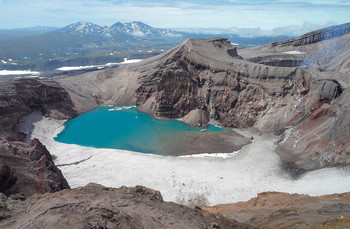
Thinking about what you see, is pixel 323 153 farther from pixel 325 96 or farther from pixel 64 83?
pixel 64 83

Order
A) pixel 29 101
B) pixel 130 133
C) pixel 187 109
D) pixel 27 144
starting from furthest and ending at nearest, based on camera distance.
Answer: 1. pixel 187 109
2. pixel 29 101
3. pixel 130 133
4. pixel 27 144

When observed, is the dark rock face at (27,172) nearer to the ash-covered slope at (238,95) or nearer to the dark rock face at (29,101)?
the dark rock face at (29,101)

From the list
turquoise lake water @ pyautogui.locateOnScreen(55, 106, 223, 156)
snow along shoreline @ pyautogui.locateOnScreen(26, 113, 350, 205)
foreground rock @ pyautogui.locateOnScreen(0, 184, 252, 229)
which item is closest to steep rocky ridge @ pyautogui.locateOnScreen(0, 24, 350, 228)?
foreground rock @ pyautogui.locateOnScreen(0, 184, 252, 229)

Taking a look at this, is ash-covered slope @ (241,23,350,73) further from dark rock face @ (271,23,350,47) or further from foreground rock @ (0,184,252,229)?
foreground rock @ (0,184,252,229)

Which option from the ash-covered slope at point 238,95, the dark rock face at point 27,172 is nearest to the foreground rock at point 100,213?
the dark rock face at point 27,172

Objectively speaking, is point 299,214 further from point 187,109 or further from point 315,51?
point 315,51

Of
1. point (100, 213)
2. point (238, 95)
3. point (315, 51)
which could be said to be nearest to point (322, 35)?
point (315, 51)
